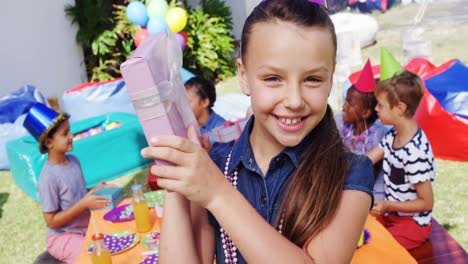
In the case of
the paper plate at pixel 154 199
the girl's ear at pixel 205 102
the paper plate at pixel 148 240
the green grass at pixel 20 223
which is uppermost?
the paper plate at pixel 148 240

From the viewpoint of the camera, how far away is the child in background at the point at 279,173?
79 cm

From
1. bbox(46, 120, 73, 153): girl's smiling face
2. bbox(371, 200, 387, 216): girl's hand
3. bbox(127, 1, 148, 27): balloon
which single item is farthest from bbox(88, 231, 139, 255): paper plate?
bbox(127, 1, 148, 27): balloon

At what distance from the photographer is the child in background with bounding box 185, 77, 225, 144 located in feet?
12.2

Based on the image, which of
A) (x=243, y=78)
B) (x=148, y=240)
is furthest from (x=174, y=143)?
(x=148, y=240)

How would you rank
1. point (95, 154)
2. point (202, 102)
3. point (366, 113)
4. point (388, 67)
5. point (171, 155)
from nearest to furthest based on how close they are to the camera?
point (171, 155) < point (388, 67) < point (366, 113) < point (202, 102) < point (95, 154)

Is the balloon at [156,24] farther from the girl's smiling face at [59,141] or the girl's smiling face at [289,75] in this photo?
the girl's smiling face at [289,75]

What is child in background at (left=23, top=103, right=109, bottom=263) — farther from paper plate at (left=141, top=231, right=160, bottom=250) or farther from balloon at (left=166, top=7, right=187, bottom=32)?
balloon at (left=166, top=7, right=187, bottom=32)

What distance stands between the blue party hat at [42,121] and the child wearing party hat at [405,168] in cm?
205

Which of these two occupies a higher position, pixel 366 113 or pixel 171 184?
pixel 171 184

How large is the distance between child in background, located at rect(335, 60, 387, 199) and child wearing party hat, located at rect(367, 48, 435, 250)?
1.62ft

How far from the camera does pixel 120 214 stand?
2.50 metres

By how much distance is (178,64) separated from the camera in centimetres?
98

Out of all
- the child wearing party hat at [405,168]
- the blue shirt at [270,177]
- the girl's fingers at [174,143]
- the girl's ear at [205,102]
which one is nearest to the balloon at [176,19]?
the girl's ear at [205,102]

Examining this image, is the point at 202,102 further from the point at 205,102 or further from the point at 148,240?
the point at 148,240
